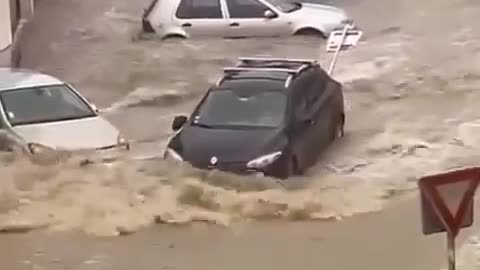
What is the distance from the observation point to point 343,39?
22531mm

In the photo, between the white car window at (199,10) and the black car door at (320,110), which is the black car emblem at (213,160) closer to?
the black car door at (320,110)

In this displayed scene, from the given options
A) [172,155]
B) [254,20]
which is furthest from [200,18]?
[172,155]

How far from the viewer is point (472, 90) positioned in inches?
768

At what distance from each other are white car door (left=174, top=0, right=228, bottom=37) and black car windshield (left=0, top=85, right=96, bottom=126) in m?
8.40

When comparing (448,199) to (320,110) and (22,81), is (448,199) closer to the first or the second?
(320,110)

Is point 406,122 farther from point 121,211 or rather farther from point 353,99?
point 121,211

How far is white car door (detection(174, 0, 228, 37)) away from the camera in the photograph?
2341 centimetres

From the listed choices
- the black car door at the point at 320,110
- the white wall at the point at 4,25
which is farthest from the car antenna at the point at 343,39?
the white wall at the point at 4,25

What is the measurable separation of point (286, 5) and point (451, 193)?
1744 cm

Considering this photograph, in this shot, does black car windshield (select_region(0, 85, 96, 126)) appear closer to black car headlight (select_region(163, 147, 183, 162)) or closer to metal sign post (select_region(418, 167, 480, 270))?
black car headlight (select_region(163, 147, 183, 162))

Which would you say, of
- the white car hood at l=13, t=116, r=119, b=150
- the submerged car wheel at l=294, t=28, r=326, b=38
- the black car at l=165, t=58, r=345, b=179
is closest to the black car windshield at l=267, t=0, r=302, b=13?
the submerged car wheel at l=294, t=28, r=326, b=38

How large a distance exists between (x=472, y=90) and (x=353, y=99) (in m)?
1.99

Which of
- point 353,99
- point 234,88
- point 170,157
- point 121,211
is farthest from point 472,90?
point 121,211

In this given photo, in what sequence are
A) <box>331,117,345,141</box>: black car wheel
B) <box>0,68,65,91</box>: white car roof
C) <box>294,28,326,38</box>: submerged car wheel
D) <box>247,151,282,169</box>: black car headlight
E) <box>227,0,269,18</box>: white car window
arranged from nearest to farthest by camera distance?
<box>247,151,282,169</box>: black car headlight, <box>0,68,65,91</box>: white car roof, <box>331,117,345,141</box>: black car wheel, <box>294,28,326,38</box>: submerged car wheel, <box>227,0,269,18</box>: white car window
